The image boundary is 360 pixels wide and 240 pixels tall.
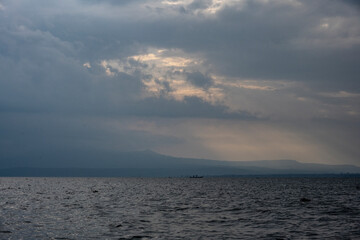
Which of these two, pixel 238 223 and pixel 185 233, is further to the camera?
pixel 238 223

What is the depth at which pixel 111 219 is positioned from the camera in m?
47.5

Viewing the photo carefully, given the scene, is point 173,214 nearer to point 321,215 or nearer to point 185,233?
point 185,233

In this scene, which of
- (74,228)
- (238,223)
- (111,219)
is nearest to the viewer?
(74,228)

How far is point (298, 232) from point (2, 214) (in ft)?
130

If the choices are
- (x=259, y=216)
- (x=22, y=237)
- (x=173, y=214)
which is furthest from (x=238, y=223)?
(x=22, y=237)

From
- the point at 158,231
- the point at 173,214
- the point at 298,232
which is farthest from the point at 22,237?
the point at 298,232

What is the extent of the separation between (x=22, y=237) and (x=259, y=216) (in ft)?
98.6

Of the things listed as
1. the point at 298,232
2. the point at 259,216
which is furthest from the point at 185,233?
the point at 259,216

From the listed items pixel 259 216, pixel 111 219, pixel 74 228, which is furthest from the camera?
pixel 259 216

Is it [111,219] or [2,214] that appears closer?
[111,219]

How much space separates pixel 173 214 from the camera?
5247 cm

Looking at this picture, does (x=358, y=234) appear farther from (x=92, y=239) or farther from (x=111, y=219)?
(x=111, y=219)

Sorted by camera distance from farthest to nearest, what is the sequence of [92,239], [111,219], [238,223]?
[111,219], [238,223], [92,239]

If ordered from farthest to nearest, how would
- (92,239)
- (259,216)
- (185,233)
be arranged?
(259,216) < (185,233) < (92,239)
